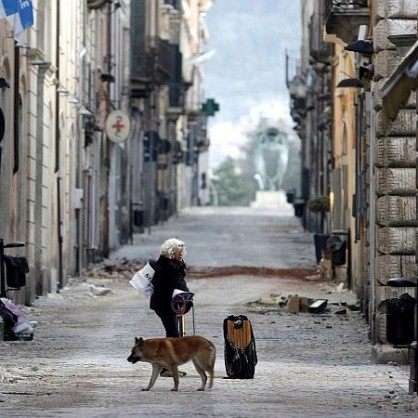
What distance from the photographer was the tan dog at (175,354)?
18578 millimetres

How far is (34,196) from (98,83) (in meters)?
16.5

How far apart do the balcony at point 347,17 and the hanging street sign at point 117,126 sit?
73.4 ft

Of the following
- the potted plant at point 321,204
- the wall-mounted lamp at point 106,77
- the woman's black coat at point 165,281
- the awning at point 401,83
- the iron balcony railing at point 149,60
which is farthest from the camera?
the iron balcony railing at point 149,60

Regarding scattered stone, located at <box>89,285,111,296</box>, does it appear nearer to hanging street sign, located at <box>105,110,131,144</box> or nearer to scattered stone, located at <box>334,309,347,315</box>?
scattered stone, located at <box>334,309,347,315</box>

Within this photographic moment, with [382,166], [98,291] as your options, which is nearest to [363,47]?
[382,166]

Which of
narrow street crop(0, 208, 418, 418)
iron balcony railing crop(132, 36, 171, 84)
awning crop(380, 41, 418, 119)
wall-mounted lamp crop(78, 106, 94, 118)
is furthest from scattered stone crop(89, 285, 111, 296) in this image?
iron balcony railing crop(132, 36, 171, 84)

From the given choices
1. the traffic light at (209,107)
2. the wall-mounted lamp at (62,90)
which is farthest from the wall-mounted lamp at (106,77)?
the traffic light at (209,107)

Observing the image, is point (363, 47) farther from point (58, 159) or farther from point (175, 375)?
point (58, 159)

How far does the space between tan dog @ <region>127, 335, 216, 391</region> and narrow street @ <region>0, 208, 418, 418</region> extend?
8.6 inches

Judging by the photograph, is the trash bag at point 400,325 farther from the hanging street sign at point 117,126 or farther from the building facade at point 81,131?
the hanging street sign at point 117,126

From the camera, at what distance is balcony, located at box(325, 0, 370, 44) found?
97.2ft

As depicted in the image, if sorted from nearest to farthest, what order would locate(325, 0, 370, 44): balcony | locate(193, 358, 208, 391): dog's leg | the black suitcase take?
locate(193, 358, 208, 391): dog's leg
the black suitcase
locate(325, 0, 370, 44): balcony

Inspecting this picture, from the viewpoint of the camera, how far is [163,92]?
282 feet

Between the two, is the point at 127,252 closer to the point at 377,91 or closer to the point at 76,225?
the point at 76,225
